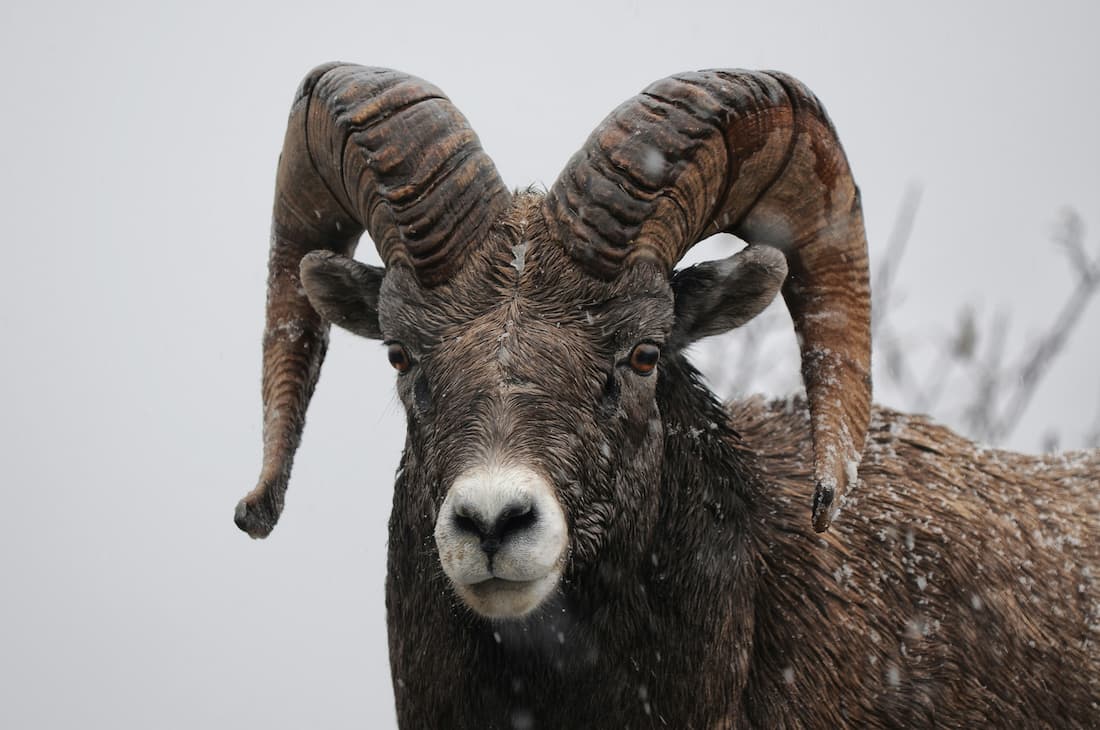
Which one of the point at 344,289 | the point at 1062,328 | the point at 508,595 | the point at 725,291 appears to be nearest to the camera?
the point at 508,595

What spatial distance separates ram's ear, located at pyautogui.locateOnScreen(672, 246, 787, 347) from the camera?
18.0ft

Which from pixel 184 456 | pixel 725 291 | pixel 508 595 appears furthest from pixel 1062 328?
pixel 184 456

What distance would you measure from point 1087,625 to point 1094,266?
12517 mm

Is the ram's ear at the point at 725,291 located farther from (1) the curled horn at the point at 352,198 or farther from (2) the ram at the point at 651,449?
(1) the curled horn at the point at 352,198

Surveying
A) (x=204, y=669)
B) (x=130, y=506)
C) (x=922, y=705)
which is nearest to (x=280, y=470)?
(x=922, y=705)

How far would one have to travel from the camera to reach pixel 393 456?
5756 cm

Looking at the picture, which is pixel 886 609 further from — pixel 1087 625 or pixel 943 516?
pixel 1087 625

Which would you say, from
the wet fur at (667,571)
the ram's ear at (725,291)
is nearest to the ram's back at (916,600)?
the wet fur at (667,571)

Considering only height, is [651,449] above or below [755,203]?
below

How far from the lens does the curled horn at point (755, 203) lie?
16.9 ft

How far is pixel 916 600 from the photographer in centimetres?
585

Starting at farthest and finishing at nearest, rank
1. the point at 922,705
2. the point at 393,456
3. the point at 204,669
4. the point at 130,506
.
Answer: the point at 393,456 < the point at 130,506 < the point at 204,669 < the point at 922,705

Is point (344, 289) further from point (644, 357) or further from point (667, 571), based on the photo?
point (667, 571)

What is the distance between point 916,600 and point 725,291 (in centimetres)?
179
